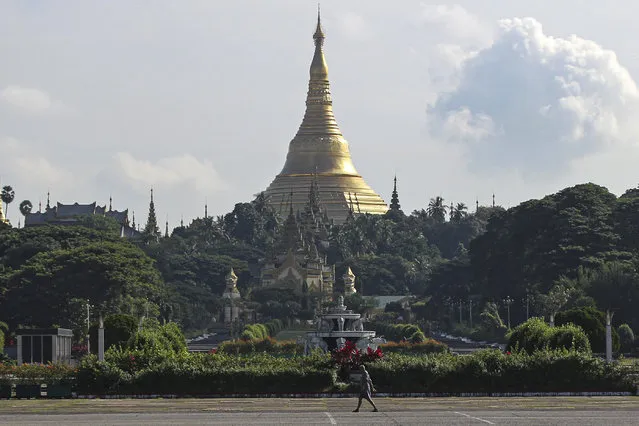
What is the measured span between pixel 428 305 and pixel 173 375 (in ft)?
380

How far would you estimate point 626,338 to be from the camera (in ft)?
375

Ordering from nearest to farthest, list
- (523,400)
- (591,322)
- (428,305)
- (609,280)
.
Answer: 1. (523,400)
2. (591,322)
3. (609,280)
4. (428,305)

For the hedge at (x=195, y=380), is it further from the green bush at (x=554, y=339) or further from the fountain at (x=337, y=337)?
the fountain at (x=337, y=337)

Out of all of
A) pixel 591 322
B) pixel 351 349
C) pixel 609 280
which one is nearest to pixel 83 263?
pixel 609 280

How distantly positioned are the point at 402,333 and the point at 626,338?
109 ft

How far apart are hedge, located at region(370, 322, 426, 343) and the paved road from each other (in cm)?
6888

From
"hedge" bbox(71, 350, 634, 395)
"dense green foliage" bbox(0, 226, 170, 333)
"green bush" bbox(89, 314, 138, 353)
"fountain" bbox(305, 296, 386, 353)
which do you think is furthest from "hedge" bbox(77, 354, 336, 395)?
"dense green foliage" bbox(0, 226, 170, 333)

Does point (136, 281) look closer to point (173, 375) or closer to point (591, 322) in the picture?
point (591, 322)

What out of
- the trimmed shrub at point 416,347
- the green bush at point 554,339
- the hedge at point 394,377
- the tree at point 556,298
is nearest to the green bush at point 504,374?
the hedge at point 394,377

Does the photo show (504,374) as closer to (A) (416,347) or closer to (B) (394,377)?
(B) (394,377)

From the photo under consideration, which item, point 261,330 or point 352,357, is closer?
point 352,357

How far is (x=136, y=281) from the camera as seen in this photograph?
14725 cm

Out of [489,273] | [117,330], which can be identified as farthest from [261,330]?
[117,330]

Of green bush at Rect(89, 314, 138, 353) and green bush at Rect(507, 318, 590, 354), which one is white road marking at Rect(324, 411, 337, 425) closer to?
green bush at Rect(507, 318, 590, 354)
